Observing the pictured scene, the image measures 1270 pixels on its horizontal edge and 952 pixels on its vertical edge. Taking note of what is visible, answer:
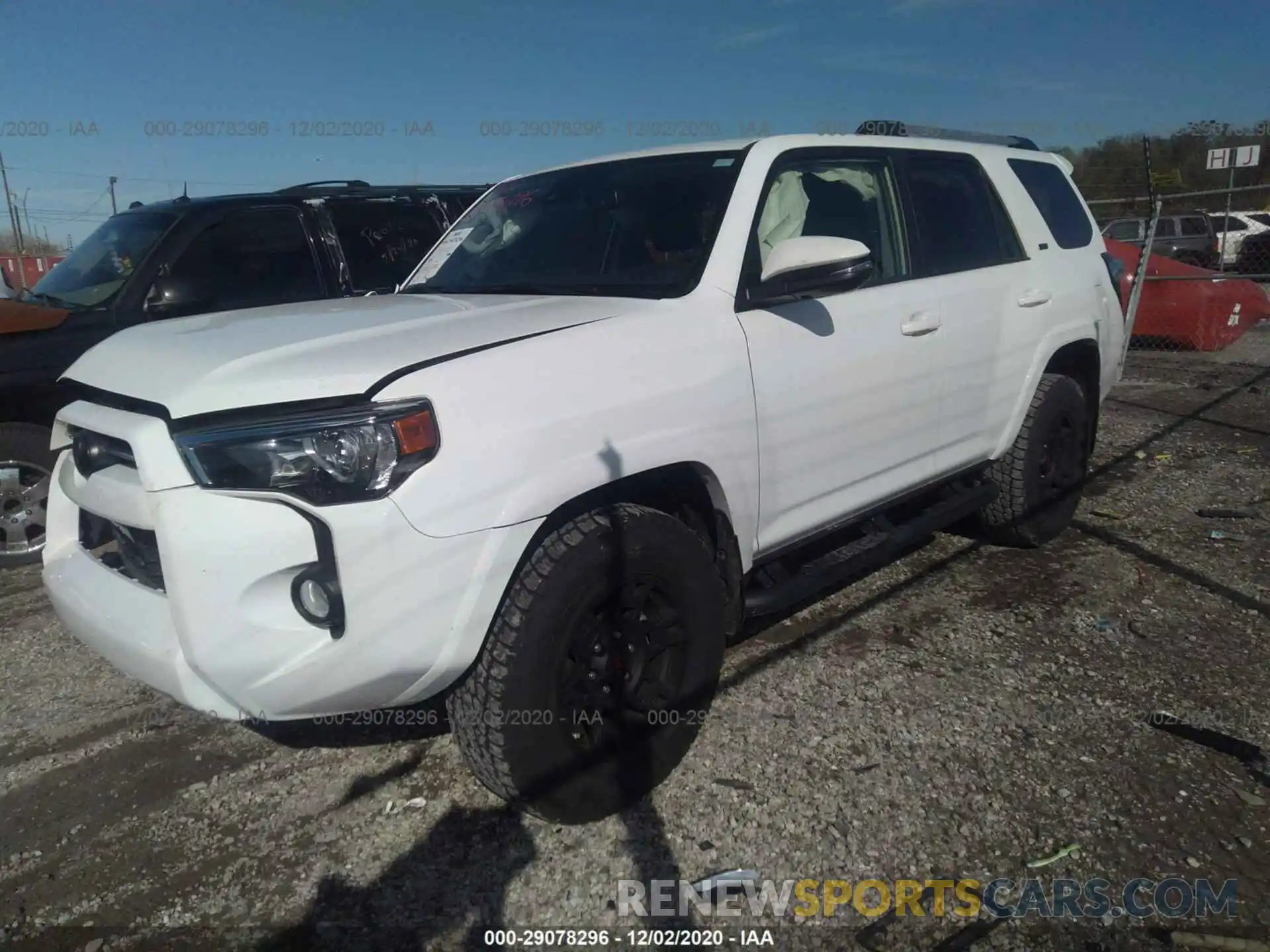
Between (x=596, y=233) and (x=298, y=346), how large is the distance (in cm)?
131

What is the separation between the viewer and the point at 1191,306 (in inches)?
413

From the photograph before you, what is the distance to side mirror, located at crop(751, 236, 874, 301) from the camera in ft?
9.06

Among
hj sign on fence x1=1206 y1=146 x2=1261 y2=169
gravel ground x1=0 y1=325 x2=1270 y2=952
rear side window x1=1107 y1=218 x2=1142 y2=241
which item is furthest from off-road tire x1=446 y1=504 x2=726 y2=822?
rear side window x1=1107 y1=218 x2=1142 y2=241

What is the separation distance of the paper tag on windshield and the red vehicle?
351 inches

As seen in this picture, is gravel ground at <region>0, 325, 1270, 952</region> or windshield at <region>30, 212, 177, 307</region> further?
windshield at <region>30, 212, 177, 307</region>

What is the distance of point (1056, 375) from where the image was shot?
177 inches

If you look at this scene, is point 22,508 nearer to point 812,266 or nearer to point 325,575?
point 325,575

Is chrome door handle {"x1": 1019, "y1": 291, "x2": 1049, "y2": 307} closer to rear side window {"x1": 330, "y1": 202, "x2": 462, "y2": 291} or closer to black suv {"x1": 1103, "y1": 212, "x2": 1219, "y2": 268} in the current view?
rear side window {"x1": 330, "y1": 202, "x2": 462, "y2": 291}

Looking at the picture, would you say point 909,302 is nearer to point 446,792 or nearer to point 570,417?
point 570,417

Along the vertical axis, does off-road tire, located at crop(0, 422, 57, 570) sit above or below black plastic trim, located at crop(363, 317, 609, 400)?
below

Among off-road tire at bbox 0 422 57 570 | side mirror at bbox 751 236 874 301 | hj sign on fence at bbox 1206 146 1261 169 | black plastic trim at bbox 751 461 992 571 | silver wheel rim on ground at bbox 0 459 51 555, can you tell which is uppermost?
hj sign on fence at bbox 1206 146 1261 169

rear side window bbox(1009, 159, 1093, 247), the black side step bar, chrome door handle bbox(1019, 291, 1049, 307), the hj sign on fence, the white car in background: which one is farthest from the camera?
the white car in background

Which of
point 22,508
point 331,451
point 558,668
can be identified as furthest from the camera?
point 22,508

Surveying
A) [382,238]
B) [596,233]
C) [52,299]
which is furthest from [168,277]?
[596,233]
